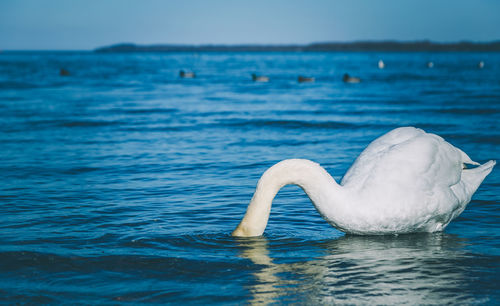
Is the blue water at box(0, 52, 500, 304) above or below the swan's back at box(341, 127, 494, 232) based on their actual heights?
below

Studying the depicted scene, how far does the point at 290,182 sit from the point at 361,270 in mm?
1178

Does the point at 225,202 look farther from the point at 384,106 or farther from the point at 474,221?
the point at 384,106

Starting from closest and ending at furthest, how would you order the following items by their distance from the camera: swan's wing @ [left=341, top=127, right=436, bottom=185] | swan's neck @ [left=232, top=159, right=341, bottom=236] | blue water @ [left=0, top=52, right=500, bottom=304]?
1. blue water @ [left=0, top=52, right=500, bottom=304]
2. swan's neck @ [left=232, top=159, right=341, bottom=236]
3. swan's wing @ [left=341, top=127, right=436, bottom=185]

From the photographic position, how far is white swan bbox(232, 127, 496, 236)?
6.23m

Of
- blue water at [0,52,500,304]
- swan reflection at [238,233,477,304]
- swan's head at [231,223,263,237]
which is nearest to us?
swan reflection at [238,233,477,304]

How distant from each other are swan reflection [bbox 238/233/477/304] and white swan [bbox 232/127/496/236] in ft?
0.74

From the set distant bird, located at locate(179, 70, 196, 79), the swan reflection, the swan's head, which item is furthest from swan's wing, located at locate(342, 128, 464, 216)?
distant bird, located at locate(179, 70, 196, 79)

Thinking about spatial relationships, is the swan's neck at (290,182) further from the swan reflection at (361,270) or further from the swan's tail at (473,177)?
the swan's tail at (473,177)

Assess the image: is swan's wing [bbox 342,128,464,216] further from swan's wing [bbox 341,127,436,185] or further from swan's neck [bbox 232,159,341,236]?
swan's neck [bbox 232,159,341,236]

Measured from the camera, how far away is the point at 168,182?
10.5 metres

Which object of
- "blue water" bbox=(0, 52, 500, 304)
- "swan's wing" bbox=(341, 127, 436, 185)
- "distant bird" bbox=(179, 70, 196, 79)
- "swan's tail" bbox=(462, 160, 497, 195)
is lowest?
"blue water" bbox=(0, 52, 500, 304)

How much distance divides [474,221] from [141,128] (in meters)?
12.5

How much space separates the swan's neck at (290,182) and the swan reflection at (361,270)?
49cm

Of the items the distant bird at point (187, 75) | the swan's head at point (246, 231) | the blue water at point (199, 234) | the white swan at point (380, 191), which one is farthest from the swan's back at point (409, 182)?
the distant bird at point (187, 75)
